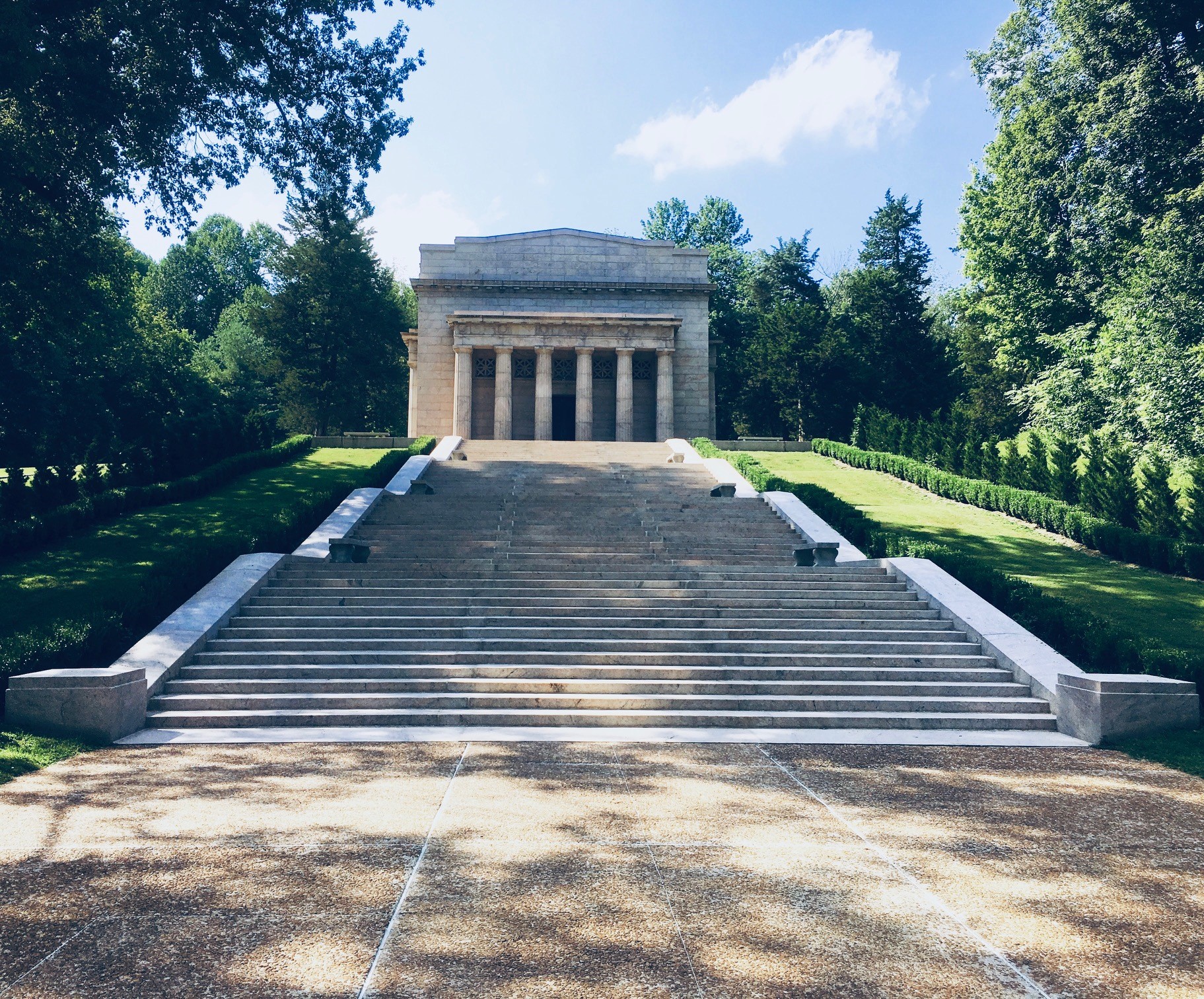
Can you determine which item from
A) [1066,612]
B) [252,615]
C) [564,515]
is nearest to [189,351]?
[564,515]

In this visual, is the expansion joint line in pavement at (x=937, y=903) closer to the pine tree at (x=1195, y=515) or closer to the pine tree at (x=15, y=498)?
the pine tree at (x=1195, y=515)

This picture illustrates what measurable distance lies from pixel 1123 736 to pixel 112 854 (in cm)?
1070

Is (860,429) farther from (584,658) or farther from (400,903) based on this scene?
(400,903)

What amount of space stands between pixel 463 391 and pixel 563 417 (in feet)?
20.4

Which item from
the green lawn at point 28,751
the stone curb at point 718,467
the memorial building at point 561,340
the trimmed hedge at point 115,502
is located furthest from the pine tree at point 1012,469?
the green lawn at point 28,751

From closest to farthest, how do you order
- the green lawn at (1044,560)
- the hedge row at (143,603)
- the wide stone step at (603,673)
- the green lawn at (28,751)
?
1. the green lawn at (28,751)
2. the hedge row at (143,603)
3. the wide stone step at (603,673)
4. the green lawn at (1044,560)

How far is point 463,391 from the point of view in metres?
41.8

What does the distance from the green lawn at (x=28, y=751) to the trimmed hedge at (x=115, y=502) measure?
10.3 m

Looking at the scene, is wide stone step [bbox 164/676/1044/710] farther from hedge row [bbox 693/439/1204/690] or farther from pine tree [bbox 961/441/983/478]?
pine tree [bbox 961/441/983/478]

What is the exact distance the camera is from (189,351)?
5875 centimetres

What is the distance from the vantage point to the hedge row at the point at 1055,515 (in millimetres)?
18906

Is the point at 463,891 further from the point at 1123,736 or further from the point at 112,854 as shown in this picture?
the point at 1123,736

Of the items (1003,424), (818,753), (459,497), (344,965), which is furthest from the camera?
(1003,424)

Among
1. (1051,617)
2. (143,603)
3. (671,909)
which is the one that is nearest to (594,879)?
(671,909)
